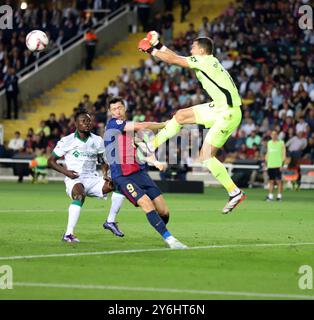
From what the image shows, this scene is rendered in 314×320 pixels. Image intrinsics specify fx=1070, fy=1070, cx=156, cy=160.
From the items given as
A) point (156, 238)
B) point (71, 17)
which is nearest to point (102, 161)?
point (156, 238)

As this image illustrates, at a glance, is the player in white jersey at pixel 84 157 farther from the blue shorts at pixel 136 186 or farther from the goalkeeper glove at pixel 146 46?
the goalkeeper glove at pixel 146 46

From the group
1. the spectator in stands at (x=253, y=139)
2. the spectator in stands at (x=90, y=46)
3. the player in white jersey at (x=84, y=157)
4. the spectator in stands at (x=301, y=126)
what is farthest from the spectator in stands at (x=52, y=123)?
the player in white jersey at (x=84, y=157)

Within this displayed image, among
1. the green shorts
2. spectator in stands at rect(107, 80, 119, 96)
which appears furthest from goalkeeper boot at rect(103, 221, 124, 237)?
spectator in stands at rect(107, 80, 119, 96)

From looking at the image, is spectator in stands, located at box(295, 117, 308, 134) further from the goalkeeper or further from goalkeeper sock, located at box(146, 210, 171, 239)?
goalkeeper sock, located at box(146, 210, 171, 239)

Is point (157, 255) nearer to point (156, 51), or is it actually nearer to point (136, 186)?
point (136, 186)

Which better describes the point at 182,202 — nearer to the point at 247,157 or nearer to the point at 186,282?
the point at 247,157

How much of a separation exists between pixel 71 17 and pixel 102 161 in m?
32.5

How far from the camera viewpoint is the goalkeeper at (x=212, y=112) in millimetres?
17406

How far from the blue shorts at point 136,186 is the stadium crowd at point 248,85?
20.8 m

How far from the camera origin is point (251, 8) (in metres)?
45.0

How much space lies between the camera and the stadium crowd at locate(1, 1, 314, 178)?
39250 millimetres

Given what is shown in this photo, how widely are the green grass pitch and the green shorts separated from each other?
1.70 m

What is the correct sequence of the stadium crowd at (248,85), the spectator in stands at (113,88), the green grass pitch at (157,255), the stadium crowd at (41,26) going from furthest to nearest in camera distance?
1. the stadium crowd at (41,26)
2. the spectator in stands at (113,88)
3. the stadium crowd at (248,85)
4. the green grass pitch at (157,255)

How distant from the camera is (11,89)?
4553 cm
